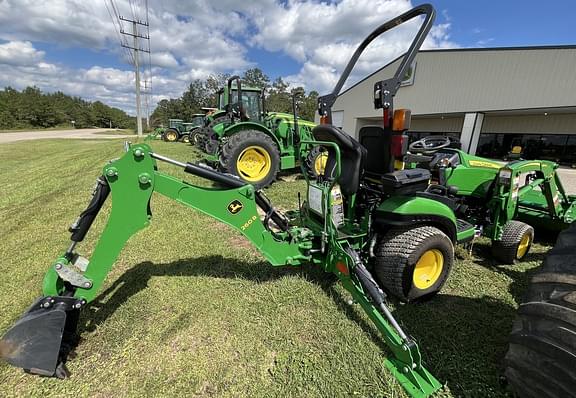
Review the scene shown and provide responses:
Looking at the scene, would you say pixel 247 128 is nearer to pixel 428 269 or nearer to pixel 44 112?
pixel 428 269

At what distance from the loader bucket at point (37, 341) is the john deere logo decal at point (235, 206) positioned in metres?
1.31

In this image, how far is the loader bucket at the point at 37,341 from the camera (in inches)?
70.7

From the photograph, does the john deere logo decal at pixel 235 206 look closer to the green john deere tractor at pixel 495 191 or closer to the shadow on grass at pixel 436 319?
the shadow on grass at pixel 436 319

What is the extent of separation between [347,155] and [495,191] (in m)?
2.25

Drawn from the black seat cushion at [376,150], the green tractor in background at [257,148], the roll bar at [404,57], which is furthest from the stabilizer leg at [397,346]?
the green tractor in background at [257,148]

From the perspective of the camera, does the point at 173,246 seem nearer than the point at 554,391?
No

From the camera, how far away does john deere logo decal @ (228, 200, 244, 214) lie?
2.44 meters

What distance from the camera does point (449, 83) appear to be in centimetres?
1800

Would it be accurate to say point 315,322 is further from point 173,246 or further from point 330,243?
point 173,246

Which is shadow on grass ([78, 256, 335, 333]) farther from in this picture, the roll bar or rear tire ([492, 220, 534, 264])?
rear tire ([492, 220, 534, 264])

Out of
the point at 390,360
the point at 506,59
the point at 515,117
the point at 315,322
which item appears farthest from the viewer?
the point at 515,117

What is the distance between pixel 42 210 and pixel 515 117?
73.7ft

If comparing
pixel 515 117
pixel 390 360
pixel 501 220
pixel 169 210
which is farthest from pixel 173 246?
pixel 515 117

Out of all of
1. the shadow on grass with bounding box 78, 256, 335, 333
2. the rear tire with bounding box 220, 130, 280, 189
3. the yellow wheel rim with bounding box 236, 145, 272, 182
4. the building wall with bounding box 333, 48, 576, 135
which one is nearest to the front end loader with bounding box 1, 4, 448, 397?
the shadow on grass with bounding box 78, 256, 335, 333
